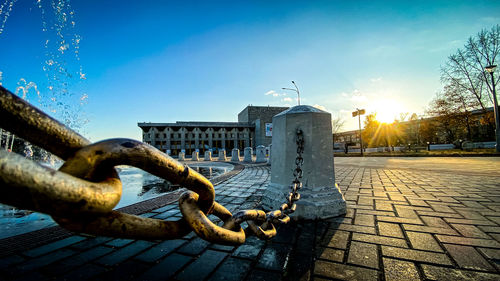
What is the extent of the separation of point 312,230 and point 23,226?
12.2 feet

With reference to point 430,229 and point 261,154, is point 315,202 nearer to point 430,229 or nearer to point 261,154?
point 430,229

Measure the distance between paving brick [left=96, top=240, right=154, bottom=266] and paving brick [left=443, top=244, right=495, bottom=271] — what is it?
278cm

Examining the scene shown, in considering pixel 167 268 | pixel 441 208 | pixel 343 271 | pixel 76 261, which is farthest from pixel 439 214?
pixel 76 261

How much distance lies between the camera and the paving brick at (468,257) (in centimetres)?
153

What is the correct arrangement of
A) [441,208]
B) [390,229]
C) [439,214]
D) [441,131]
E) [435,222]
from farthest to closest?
[441,131], [441,208], [439,214], [435,222], [390,229]

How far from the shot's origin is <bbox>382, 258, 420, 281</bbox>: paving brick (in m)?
1.42

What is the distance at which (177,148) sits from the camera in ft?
150

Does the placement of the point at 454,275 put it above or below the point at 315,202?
below

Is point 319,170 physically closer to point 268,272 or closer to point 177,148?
point 268,272

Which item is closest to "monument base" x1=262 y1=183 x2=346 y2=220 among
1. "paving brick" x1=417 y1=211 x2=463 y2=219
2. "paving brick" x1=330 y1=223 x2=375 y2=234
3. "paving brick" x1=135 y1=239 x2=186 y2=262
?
"paving brick" x1=330 y1=223 x2=375 y2=234

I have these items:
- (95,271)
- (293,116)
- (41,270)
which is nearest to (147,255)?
(95,271)

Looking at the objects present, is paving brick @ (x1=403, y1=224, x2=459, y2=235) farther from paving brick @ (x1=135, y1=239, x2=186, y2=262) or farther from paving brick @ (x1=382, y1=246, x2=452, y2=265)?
paving brick @ (x1=135, y1=239, x2=186, y2=262)

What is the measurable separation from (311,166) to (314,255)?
3.95 feet

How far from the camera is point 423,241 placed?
1.90 meters
